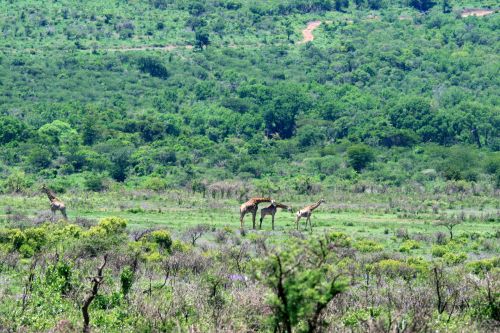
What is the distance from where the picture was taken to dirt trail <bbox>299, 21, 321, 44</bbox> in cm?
11047

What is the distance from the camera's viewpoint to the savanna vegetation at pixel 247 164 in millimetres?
17494

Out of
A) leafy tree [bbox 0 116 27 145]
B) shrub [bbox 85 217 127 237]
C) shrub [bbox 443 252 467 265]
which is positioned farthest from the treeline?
shrub [bbox 443 252 467 265]

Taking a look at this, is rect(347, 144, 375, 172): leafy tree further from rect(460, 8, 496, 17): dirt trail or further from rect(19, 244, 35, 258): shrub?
rect(460, 8, 496, 17): dirt trail

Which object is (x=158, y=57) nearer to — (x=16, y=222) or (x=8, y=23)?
(x=8, y=23)

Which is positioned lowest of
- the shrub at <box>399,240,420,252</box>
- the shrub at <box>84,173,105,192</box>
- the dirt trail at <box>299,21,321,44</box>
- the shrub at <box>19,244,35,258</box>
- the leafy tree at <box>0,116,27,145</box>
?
the dirt trail at <box>299,21,321,44</box>

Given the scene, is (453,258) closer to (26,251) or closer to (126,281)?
(26,251)

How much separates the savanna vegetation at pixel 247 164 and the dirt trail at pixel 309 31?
2.64 ft

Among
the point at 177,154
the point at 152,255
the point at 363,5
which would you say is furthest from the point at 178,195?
the point at 363,5

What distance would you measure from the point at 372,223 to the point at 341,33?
243ft

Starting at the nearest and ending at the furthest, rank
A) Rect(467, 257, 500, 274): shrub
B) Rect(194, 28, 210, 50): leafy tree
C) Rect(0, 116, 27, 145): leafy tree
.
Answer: Rect(467, 257, 500, 274): shrub
Rect(0, 116, 27, 145): leafy tree
Rect(194, 28, 210, 50): leafy tree

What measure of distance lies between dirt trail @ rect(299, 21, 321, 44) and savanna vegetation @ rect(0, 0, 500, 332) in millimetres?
806

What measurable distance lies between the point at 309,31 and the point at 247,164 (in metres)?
49.0

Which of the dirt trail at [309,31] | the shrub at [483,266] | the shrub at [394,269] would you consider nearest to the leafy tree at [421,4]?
the dirt trail at [309,31]

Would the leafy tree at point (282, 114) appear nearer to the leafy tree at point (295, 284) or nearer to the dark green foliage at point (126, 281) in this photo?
the dark green foliage at point (126, 281)
